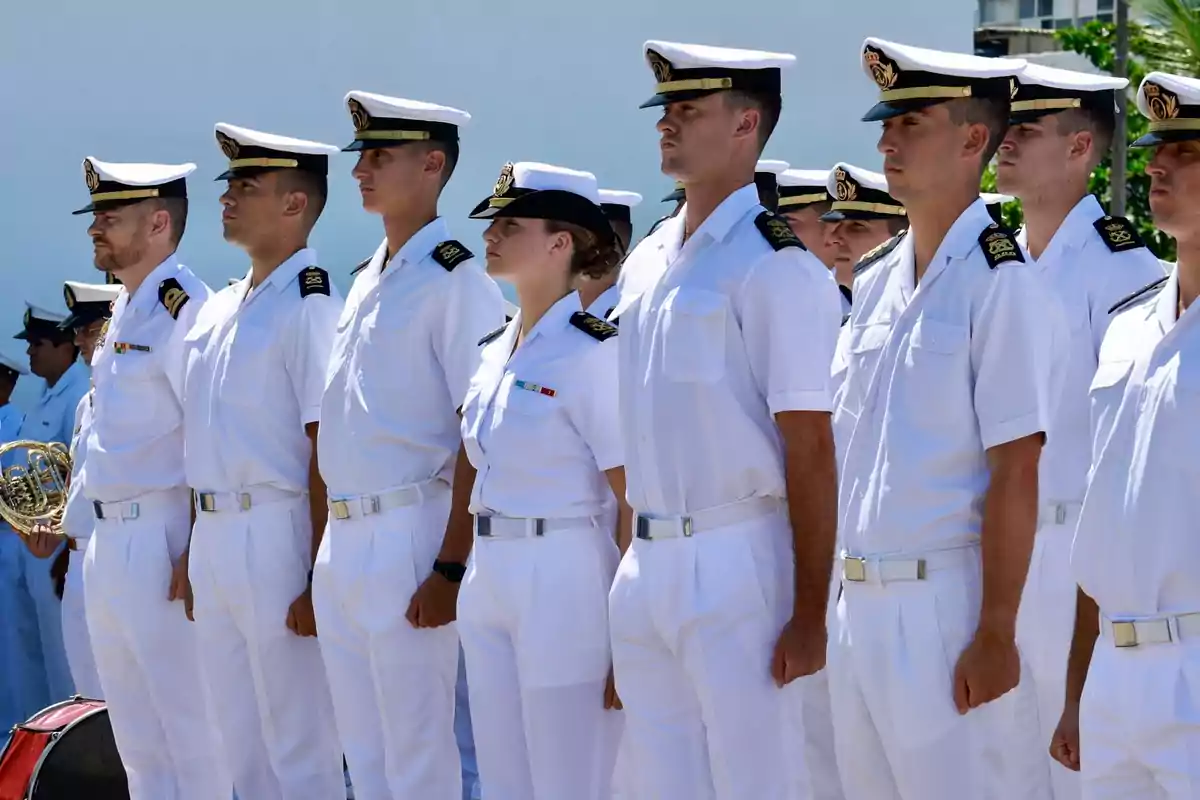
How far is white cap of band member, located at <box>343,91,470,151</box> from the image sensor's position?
523 cm

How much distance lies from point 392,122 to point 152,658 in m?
1.84

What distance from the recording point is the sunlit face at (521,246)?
4742mm

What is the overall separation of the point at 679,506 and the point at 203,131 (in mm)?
6197

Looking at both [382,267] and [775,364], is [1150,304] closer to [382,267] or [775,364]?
[775,364]

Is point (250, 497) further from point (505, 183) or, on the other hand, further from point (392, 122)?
point (505, 183)

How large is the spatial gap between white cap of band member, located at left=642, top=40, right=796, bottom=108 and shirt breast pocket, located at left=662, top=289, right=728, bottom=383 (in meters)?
0.46

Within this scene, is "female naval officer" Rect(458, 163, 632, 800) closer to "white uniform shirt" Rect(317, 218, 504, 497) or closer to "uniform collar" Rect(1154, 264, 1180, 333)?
"white uniform shirt" Rect(317, 218, 504, 497)

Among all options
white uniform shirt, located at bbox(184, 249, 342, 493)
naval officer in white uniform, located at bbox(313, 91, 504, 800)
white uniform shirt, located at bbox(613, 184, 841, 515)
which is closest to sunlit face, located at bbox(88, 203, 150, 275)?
white uniform shirt, located at bbox(184, 249, 342, 493)

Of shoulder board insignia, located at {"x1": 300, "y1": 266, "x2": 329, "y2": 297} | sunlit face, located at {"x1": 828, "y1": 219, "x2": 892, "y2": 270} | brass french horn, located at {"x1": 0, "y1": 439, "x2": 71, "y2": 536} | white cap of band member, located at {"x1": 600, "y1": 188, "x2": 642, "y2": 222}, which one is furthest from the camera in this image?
brass french horn, located at {"x1": 0, "y1": 439, "x2": 71, "y2": 536}

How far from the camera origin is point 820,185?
6395 millimetres

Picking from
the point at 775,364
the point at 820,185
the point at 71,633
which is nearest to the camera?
the point at 775,364

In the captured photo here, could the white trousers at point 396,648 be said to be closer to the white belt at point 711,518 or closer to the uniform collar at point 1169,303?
the white belt at point 711,518

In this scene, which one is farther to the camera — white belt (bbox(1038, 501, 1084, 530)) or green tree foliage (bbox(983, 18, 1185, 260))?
green tree foliage (bbox(983, 18, 1185, 260))

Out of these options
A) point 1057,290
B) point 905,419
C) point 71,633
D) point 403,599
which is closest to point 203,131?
point 71,633
